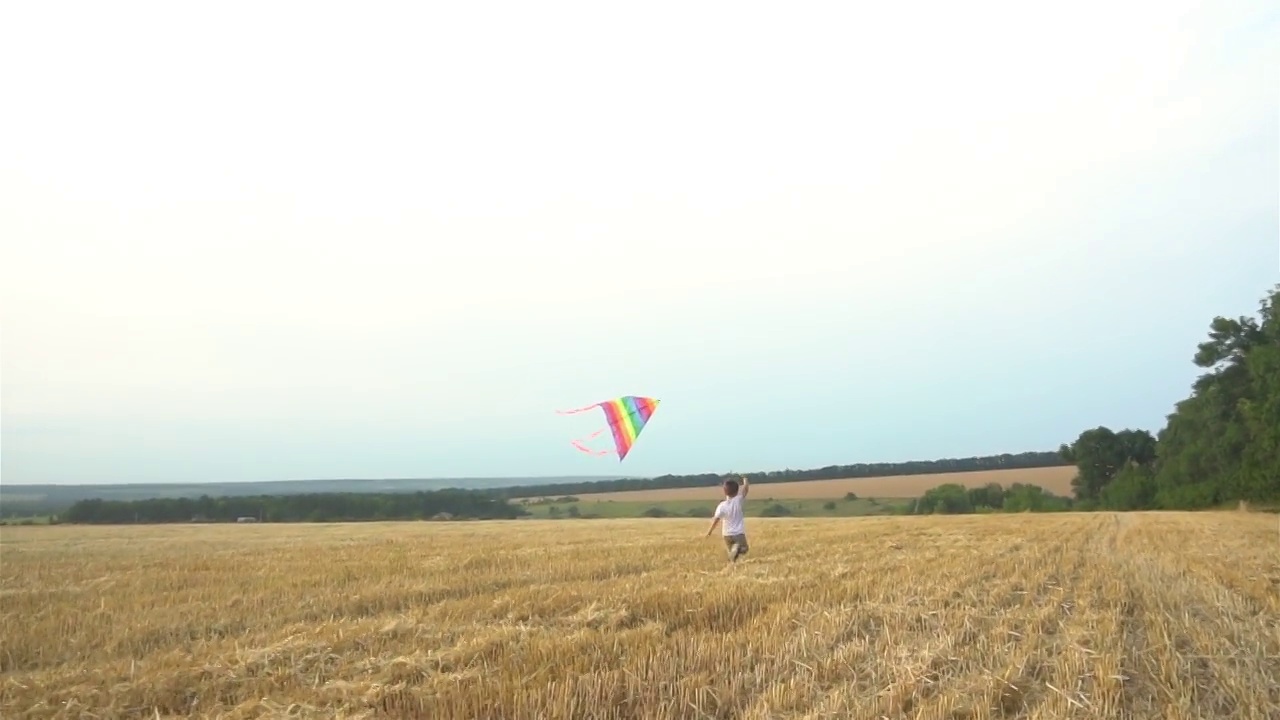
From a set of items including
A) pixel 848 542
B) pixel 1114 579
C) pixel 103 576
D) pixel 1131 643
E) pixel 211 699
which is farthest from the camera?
pixel 848 542

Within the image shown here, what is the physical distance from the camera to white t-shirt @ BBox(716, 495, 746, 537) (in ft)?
48.2

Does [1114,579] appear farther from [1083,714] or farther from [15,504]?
[15,504]

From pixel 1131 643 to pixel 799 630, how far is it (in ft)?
8.48

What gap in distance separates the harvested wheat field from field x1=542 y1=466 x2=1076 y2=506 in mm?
38956

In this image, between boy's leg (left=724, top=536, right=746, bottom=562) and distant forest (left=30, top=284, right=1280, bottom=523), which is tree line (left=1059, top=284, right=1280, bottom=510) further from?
boy's leg (left=724, top=536, right=746, bottom=562)

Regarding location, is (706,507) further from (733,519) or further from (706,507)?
(733,519)

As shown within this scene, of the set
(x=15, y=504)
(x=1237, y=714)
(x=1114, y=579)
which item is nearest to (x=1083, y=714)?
(x=1237, y=714)

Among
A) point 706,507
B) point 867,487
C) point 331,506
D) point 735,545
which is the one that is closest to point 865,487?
point 867,487

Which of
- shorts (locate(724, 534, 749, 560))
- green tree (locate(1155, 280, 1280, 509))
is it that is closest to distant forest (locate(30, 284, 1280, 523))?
green tree (locate(1155, 280, 1280, 509))

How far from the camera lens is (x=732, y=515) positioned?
14.8 metres

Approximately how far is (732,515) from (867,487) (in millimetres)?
52999

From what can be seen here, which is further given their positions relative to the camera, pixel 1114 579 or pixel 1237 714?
pixel 1114 579

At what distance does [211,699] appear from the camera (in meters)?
A: 6.20

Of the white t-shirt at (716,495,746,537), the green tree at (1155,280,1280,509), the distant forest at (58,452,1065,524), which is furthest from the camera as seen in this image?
the distant forest at (58,452,1065,524)
